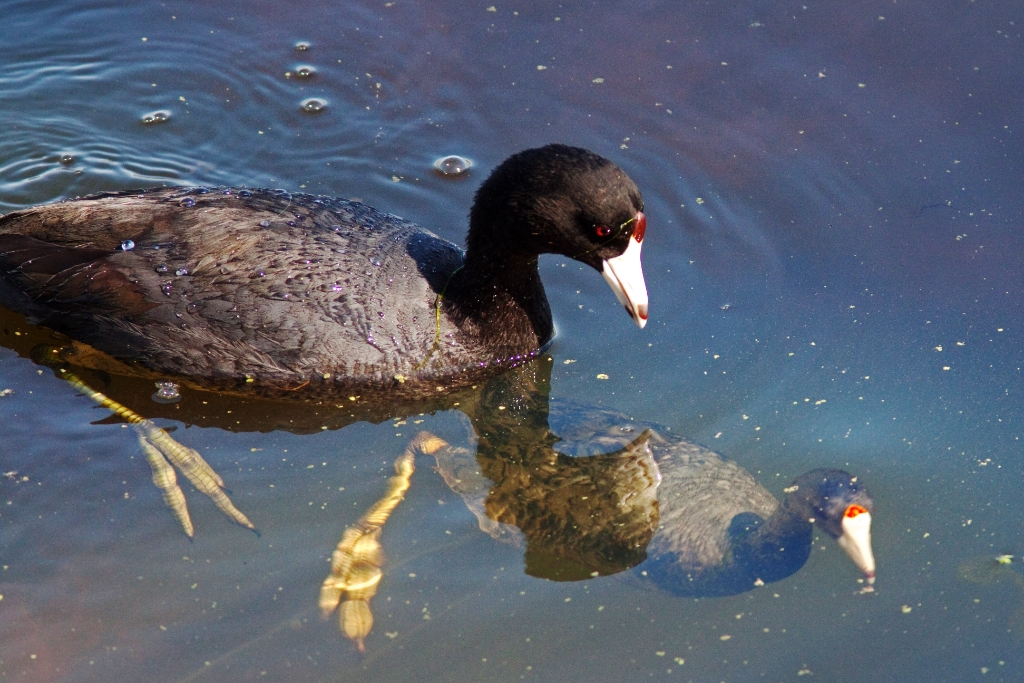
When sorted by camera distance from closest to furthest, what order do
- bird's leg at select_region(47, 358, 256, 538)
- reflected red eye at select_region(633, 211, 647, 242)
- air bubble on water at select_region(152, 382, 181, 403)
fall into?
bird's leg at select_region(47, 358, 256, 538)
reflected red eye at select_region(633, 211, 647, 242)
air bubble on water at select_region(152, 382, 181, 403)

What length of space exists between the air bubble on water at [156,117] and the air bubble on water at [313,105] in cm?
76

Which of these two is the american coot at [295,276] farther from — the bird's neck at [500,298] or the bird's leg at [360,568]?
the bird's leg at [360,568]

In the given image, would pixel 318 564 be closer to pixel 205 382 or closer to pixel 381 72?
pixel 205 382

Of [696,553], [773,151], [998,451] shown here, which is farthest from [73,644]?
[773,151]

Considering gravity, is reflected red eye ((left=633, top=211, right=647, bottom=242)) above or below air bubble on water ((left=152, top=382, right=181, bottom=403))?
above

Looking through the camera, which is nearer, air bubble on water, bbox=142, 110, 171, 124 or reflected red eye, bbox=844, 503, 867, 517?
reflected red eye, bbox=844, 503, 867, 517

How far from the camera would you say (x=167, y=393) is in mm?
4324

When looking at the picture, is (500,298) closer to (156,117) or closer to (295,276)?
(295,276)

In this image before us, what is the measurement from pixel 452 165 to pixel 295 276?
65.1 inches

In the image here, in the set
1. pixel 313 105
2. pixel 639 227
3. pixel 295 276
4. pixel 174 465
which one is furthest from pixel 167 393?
pixel 313 105

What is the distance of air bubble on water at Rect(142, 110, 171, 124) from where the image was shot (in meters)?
5.75

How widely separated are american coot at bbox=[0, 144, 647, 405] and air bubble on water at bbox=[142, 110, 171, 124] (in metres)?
1.46

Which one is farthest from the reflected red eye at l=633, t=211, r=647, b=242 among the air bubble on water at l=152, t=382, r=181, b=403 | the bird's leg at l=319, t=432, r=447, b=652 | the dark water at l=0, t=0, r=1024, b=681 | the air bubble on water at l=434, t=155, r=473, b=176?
the air bubble on water at l=152, t=382, r=181, b=403

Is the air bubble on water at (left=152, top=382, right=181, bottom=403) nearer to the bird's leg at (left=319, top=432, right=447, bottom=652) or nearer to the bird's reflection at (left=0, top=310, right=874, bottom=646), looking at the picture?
the bird's reflection at (left=0, top=310, right=874, bottom=646)
